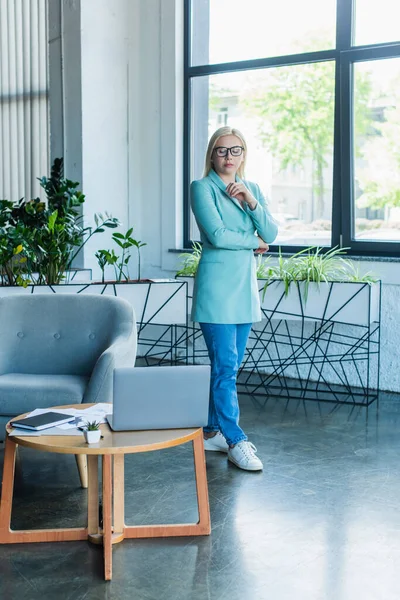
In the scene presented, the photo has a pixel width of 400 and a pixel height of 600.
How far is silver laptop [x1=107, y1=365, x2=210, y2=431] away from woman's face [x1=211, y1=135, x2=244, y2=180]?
1.40 meters

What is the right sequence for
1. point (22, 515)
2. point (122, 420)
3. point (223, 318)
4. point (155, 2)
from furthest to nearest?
point (155, 2) → point (223, 318) → point (22, 515) → point (122, 420)

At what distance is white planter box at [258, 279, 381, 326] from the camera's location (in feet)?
16.7

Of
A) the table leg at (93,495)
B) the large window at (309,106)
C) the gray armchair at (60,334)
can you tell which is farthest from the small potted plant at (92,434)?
the large window at (309,106)

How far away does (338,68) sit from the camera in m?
5.66

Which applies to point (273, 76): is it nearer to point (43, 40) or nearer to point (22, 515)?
point (43, 40)

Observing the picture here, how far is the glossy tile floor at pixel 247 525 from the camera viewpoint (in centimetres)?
251

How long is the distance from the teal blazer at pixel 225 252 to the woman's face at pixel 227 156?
0.17ft

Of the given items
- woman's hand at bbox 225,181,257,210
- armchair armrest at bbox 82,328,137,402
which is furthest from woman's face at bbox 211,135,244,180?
armchair armrest at bbox 82,328,137,402

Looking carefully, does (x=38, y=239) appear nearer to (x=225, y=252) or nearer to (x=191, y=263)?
(x=191, y=263)

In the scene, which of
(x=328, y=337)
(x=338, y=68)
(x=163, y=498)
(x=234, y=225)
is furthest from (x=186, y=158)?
(x=163, y=498)

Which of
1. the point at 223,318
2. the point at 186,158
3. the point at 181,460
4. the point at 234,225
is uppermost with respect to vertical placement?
the point at 186,158

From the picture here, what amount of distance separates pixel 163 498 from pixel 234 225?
135cm

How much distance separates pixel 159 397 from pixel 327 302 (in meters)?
2.68

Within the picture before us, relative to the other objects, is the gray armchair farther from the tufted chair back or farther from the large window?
the large window
